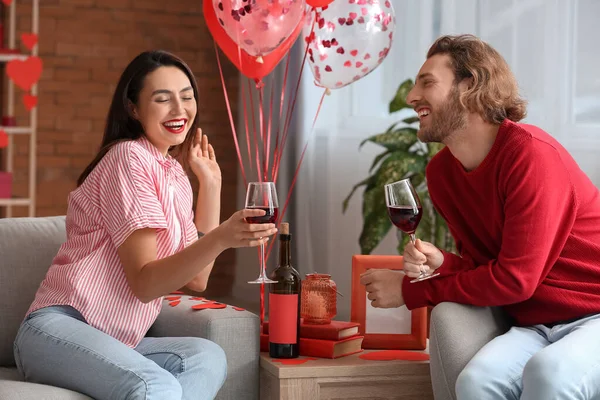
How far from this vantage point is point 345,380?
2098mm

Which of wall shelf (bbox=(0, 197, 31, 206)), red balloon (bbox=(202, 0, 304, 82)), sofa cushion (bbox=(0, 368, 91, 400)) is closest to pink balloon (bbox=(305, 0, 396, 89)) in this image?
red balloon (bbox=(202, 0, 304, 82))

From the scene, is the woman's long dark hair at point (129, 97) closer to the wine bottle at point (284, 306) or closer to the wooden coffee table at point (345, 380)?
the wine bottle at point (284, 306)

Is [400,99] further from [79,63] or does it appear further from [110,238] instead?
[79,63]

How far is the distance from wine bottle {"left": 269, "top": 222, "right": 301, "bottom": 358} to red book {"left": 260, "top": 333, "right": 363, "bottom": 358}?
0.04m

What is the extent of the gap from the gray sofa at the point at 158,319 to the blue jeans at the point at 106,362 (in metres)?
0.13

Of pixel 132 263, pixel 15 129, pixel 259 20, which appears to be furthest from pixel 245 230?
pixel 15 129

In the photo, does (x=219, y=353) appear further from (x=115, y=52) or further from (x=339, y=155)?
(x=115, y=52)

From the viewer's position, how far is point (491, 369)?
1.81 m

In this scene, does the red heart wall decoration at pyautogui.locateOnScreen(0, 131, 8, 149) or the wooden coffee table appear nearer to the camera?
the wooden coffee table

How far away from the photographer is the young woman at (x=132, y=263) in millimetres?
1762

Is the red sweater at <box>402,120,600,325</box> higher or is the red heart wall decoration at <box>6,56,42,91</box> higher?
the red heart wall decoration at <box>6,56,42,91</box>

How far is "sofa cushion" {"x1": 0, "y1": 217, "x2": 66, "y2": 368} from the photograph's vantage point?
2.14 meters

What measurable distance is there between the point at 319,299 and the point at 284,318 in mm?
151

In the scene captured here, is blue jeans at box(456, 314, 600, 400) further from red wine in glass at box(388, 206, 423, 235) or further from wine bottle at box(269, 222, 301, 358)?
wine bottle at box(269, 222, 301, 358)
